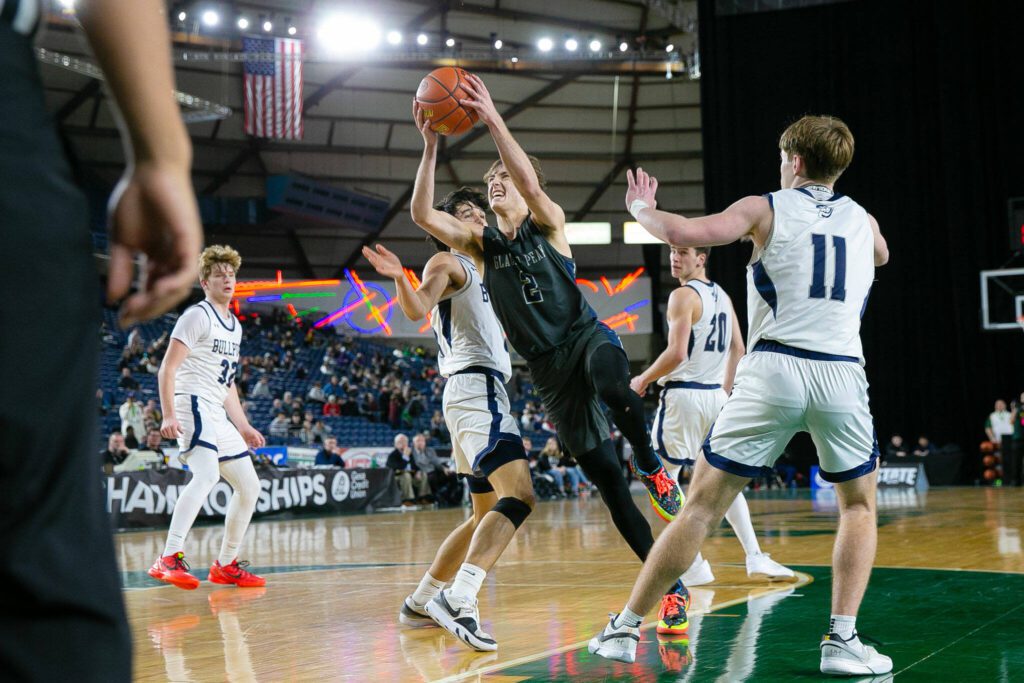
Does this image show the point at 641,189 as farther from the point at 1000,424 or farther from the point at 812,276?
the point at 1000,424

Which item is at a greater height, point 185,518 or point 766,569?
point 185,518

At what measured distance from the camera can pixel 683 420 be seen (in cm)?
699

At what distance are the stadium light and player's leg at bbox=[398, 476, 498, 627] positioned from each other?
23107mm

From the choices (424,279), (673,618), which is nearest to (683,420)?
(673,618)

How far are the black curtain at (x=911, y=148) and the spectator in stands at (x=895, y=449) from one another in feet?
1.31

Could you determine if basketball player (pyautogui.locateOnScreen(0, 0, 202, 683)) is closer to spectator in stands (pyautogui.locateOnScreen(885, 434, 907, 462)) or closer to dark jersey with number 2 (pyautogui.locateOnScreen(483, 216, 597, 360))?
dark jersey with number 2 (pyautogui.locateOnScreen(483, 216, 597, 360))

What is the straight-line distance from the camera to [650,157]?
118 feet

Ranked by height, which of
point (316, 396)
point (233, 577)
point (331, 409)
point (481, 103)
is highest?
point (481, 103)

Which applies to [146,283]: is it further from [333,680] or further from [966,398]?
[966,398]

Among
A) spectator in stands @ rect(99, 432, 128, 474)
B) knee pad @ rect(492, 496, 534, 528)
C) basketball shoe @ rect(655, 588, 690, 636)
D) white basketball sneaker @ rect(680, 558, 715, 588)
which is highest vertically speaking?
knee pad @ rect(492, 496, 534, 528)

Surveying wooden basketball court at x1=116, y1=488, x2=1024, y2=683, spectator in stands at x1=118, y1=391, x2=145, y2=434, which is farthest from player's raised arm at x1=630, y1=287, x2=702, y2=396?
spectator in stands at x1=118, y1=391, x2=145, y2=434

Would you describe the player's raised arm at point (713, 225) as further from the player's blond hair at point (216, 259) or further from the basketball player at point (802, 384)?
the player's blond hair at point (216, 259)

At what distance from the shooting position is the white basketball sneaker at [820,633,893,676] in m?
3.68

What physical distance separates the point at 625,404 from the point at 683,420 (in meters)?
2.38
